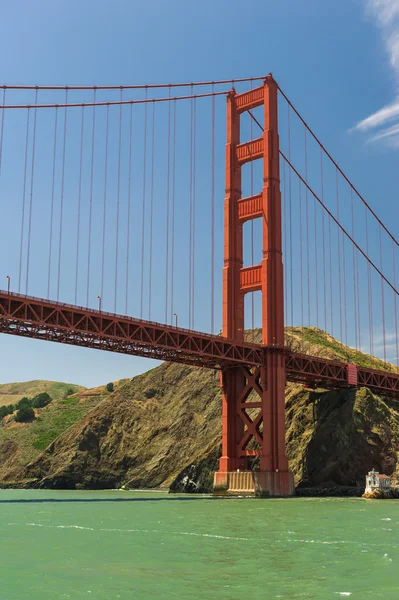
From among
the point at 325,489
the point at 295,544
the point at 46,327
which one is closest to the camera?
the point at 295,544

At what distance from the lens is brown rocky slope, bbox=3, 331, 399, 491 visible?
74625mm

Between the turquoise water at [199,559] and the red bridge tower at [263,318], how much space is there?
3181cm

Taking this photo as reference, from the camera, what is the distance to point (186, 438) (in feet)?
304

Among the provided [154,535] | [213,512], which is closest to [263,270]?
[213,512]

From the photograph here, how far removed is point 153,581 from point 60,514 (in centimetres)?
2468

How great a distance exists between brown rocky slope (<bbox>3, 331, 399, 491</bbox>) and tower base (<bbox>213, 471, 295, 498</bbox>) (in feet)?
28.8

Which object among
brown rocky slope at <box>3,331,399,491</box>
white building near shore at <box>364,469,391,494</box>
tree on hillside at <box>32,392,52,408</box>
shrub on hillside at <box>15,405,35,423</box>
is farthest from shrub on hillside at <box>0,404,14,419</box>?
white building near shore at <box>364,469,391,494</box>

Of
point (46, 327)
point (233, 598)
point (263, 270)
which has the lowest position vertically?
point (233, 598)

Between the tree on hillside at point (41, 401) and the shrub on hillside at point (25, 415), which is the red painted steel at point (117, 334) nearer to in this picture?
the shrub on hillside at point (25, 415)

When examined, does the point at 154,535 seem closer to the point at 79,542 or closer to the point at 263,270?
the point at 79,542

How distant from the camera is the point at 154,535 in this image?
88.8 ft

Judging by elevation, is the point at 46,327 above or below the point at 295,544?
above

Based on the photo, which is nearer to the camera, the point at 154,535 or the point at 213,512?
the point at 154,535

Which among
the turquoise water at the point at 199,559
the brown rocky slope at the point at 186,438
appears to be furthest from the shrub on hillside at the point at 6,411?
the turquoise water at the point at 199,559
